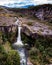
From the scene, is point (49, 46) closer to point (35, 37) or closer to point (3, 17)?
point (35, 37)

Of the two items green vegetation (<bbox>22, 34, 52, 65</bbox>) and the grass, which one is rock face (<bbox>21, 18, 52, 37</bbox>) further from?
the grass

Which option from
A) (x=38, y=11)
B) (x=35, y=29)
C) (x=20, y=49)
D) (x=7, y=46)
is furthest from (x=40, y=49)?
(x=38, y=11)

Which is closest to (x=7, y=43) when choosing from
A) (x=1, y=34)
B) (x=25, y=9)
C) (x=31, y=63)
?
(x=1, y=34)

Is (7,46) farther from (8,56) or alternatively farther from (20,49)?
(8,56)

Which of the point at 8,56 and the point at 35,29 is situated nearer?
the point at 8,56

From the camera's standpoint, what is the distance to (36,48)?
2019 cm

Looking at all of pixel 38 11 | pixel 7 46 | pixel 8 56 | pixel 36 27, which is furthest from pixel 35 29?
pixel 8 56

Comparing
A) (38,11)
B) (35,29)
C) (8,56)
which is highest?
(38,11)

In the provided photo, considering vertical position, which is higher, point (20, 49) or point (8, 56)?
point (8, 56)

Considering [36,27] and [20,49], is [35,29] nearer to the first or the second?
[36,27]

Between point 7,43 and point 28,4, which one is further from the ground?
point 28,4

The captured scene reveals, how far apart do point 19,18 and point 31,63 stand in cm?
478

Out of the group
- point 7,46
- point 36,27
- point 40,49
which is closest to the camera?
point 7,46

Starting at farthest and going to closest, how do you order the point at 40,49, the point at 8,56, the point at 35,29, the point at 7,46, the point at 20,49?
the point at 35,29
the point at 20,49
the point at 40,49
the point at 7,46
the point at 8,56
